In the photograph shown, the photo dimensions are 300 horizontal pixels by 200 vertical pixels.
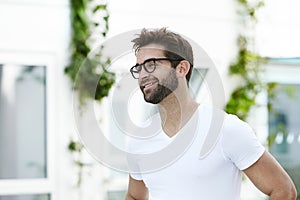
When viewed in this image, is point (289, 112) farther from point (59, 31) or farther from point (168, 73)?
point (168, 73)

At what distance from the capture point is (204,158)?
168 cm

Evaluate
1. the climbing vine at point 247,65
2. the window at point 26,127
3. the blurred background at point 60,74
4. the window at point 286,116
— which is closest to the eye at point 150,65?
the blurred background at point 60,74

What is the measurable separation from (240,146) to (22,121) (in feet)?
9.01

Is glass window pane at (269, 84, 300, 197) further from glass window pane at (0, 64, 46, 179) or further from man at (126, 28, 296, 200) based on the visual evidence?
man at (126, 28, 296, 200)

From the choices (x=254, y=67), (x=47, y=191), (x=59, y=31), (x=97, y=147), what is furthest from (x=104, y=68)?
(x=97, y=147)

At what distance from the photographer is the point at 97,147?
5.82 feet

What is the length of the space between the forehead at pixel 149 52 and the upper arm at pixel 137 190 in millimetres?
487

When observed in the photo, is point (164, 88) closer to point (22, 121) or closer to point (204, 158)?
point (204, 158)

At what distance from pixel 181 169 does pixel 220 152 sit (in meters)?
0.10

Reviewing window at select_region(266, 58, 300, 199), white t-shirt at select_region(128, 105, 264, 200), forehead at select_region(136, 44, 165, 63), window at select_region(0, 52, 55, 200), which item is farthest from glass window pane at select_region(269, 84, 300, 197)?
forehead at select_region(136, 44, 165, 63)

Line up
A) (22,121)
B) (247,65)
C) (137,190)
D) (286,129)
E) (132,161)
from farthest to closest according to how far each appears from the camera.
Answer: (286,129) → (247,65) → (22,121) → (137,190) → (132,161)

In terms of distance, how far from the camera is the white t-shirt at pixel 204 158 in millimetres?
1676

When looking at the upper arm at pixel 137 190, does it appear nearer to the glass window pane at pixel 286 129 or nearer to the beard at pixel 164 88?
the beard at pixel 164 88

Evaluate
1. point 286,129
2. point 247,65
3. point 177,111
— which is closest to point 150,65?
point 177,111
